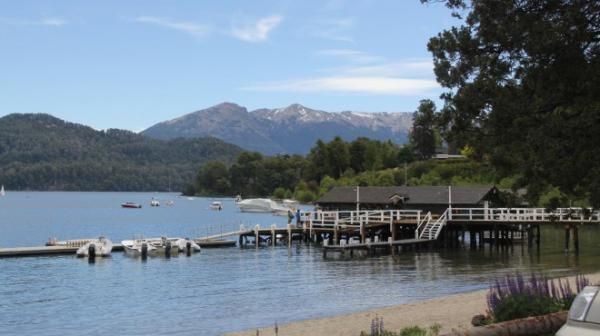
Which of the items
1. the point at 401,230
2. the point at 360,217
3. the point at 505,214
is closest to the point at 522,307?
the point at 505,214

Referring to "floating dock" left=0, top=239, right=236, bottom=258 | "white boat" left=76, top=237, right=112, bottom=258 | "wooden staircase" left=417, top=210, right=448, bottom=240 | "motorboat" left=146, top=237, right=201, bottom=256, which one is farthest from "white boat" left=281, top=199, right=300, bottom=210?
"white boat" left=76, top=237, right=112, bottom=258

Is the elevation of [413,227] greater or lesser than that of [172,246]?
greater

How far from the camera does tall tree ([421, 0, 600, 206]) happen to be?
19.0m

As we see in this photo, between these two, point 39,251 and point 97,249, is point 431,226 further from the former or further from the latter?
point 39,251

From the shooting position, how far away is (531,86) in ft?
66.5

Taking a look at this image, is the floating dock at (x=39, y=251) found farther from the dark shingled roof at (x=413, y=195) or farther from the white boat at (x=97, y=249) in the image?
the dark shingled roof at (x=413, y=195)

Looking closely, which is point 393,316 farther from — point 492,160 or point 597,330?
point 597,330

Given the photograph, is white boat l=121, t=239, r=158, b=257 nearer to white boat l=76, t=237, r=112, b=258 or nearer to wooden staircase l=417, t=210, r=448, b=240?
white boat l=76, t=237, r=112, b=258

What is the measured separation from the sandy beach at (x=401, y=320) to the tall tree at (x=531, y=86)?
479 centimetres

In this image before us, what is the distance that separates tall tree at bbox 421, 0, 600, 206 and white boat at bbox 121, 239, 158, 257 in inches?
1447

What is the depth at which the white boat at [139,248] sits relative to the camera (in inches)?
2156

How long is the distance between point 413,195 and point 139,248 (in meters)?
25.7

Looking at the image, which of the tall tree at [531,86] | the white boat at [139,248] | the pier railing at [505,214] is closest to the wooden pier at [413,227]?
the pier railing at [505,214]

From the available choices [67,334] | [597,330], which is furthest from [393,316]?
[597,330]
